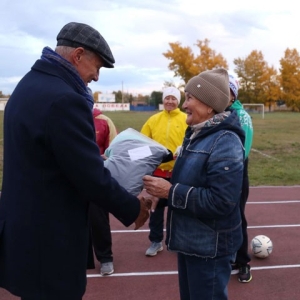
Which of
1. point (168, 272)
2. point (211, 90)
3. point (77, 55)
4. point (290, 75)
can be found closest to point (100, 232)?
point (168, 272)

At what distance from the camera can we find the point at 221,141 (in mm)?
2352

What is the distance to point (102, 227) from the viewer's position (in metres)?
4.40

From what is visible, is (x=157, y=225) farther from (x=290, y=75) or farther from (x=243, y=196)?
(x=290, y=75)

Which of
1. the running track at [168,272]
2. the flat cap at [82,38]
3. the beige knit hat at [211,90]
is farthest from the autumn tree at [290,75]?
the flat cap at [82,38]

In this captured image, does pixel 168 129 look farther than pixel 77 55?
Yes

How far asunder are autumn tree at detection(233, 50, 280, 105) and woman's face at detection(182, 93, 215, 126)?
64.9m

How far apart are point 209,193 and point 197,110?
0.53 m

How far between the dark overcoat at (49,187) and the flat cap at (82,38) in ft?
0.53

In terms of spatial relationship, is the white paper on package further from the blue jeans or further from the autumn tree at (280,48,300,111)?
the autumn tree at (280,48,300,111)

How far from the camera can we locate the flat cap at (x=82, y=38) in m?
2.07

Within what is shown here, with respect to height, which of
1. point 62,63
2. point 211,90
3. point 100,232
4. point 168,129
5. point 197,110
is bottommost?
point 100,232

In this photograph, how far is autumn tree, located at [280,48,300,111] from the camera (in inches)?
2589

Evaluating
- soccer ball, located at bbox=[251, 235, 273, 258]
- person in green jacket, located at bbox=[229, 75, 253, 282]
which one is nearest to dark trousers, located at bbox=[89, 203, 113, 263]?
person in green jacket, located at bbox=[229, 75, 253, 282]

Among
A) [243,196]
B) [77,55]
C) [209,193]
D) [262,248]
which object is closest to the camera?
[77,55]
